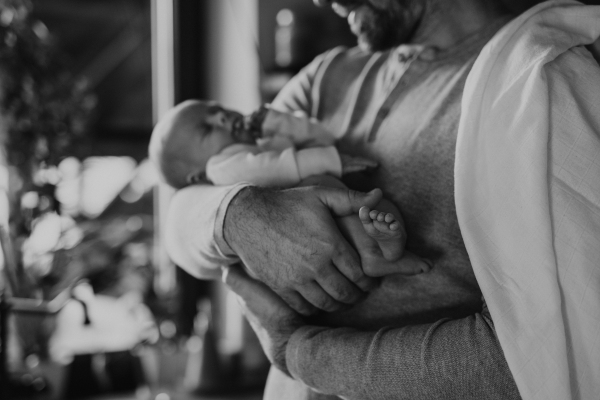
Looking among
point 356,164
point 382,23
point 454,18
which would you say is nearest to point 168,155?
point 356,164

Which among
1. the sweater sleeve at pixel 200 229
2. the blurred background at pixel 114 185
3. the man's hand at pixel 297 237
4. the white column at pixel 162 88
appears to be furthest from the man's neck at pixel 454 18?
the white column at pixel 162 88

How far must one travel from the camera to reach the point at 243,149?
1.29m

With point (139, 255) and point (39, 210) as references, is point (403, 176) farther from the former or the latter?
point (139, 255)

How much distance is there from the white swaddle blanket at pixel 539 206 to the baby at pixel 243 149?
0.29 meters

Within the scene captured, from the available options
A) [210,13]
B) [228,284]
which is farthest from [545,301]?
[210,13]

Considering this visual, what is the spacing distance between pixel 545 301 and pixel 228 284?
1.94ft

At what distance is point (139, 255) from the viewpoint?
102 inches

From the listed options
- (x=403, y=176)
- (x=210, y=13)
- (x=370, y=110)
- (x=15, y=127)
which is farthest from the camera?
(x=210, y=13)

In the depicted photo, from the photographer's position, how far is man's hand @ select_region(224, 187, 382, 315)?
3.32 feet

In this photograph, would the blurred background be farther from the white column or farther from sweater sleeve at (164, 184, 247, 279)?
sweater sleeve at (164, 184, 247, 279)

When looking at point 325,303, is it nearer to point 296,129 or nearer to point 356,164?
point 356,164

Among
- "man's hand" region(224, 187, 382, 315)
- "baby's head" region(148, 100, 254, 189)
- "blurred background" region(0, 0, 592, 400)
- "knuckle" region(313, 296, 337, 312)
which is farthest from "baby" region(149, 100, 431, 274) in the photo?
"blurred background" region(0, 0, 592, 400)

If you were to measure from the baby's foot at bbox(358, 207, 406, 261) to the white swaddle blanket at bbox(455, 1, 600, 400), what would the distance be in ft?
0.35

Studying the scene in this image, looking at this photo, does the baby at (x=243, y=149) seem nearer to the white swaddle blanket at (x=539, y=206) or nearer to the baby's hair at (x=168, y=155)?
the baby's hair at (x=168, y=155)
